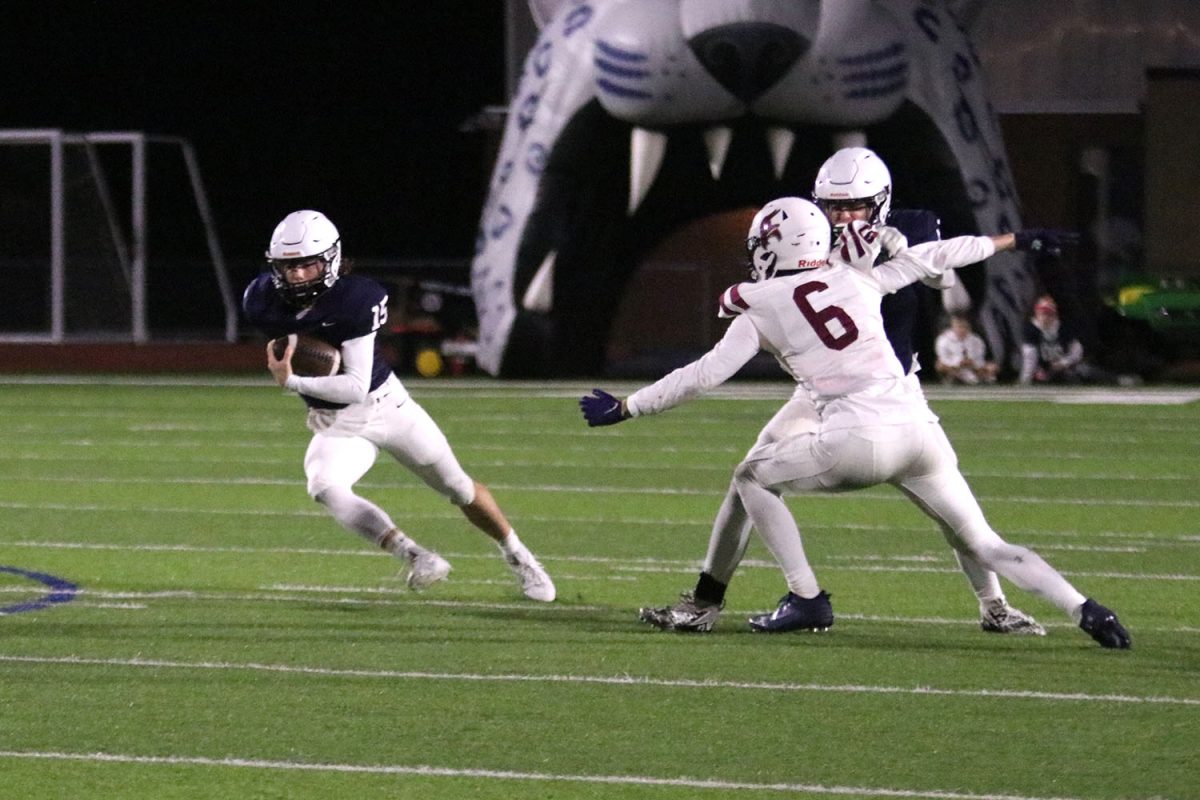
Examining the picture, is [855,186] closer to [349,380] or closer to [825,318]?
[825,318]

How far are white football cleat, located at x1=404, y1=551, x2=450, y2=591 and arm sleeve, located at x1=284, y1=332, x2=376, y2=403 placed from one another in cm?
56

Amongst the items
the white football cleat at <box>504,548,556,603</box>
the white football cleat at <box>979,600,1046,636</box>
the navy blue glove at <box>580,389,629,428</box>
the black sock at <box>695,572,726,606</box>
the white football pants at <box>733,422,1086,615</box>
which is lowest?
the white football cleat at <box>504,548,556,603</box>

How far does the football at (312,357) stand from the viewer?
7430 mm

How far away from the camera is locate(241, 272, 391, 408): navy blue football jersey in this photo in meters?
7.48

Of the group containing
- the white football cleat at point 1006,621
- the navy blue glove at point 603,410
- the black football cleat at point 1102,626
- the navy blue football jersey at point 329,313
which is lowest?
the white football cleat at point 1006,621

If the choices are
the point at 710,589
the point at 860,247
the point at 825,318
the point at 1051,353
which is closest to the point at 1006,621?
the point at 710,589

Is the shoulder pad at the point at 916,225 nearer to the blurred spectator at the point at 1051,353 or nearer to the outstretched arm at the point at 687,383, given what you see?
the outstretched arm at the point at 687,383

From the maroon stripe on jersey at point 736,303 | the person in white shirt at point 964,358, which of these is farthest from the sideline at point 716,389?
the maroon stripe on jersey at point 736,303

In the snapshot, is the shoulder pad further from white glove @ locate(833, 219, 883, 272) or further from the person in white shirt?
the person in white shirt

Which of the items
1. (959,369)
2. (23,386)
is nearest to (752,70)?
(959,369)

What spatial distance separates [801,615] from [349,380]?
1.69m

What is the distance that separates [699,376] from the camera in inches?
259

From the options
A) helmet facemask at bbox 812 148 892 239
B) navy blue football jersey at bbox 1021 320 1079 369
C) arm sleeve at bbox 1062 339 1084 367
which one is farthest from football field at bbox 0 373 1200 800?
arm sleeve at bbox 1062 339 1084 367

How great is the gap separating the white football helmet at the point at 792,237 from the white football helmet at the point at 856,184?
0.41ft
